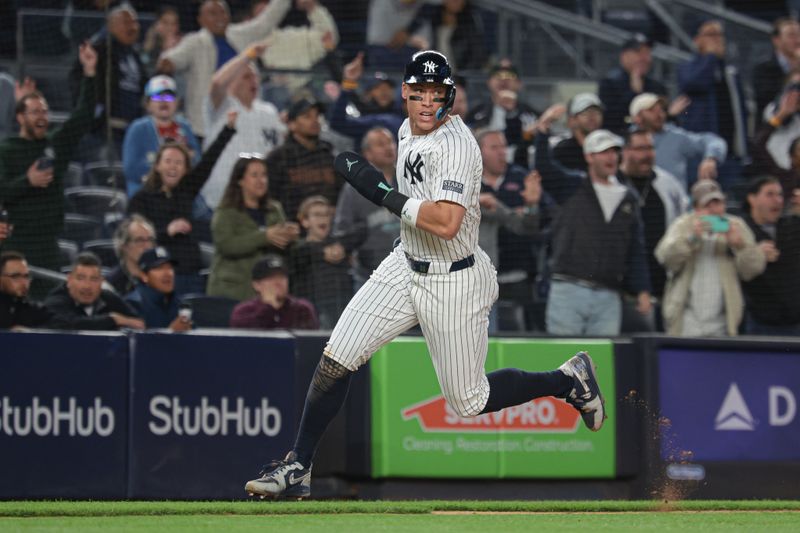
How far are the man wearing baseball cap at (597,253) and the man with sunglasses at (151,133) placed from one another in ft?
10.3

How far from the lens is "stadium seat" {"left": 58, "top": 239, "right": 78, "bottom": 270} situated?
10.5 metres

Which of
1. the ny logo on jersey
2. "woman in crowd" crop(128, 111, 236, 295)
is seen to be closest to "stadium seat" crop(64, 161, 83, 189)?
"woman in crowd" crop(128, 111, 236, 295)

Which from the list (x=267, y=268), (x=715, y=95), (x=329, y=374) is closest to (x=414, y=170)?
(x=329, y=374)

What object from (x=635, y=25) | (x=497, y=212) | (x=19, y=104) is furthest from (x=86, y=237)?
(x=635, y=25)

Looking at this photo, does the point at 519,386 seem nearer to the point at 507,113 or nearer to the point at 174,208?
the point at 174,208

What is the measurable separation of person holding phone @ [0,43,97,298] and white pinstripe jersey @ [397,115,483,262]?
→ 4.60 metres

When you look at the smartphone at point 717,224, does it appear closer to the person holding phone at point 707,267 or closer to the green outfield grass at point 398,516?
the person holding phone at point 707,267

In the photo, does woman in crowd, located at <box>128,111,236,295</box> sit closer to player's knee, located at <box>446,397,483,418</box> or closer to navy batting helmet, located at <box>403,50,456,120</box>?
player's knee, located at <box>446,397,483,418</box>

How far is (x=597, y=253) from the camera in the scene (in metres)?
10.2

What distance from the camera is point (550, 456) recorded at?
29.5 ft

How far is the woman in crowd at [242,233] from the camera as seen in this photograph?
399 inches

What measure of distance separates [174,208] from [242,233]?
0.68m

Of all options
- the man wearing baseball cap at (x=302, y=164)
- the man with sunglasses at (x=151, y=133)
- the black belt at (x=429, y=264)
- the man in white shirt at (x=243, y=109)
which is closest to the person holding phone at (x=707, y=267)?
the man wearing baseball cap at (x=302, y=164)

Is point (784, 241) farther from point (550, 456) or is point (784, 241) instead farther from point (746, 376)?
point (550, 456)
